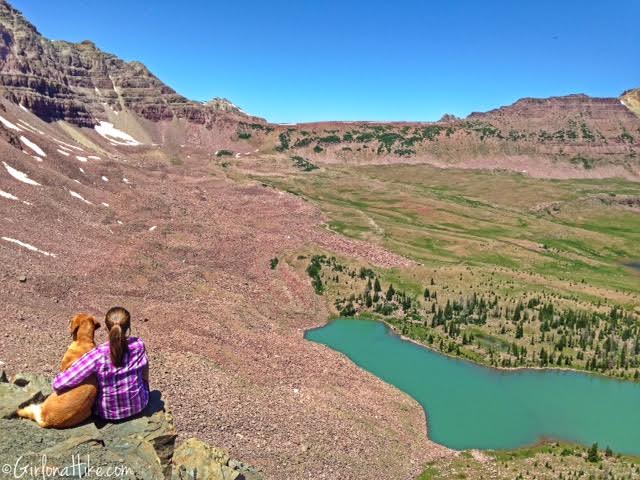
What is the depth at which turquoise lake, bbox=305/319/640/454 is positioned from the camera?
1795 inches

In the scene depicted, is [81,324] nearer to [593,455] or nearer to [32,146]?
[593,455]

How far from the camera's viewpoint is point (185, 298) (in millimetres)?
54531

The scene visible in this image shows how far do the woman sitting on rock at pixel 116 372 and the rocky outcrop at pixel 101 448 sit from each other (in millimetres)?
453

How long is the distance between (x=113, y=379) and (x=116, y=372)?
0.18 metres

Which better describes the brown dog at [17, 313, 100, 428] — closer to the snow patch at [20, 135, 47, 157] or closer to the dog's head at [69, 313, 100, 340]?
the dog's head at [69, 313, 100, 340]

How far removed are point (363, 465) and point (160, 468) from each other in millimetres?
25444

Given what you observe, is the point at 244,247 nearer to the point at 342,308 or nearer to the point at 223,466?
the point at 342,308

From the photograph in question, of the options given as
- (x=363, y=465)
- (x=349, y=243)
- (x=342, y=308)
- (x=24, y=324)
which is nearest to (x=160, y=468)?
(x=363, y=465)


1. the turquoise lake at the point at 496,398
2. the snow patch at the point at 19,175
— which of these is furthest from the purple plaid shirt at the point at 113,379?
the snow patch at the point at 19,175

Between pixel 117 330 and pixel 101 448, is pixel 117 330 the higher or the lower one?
the higher one

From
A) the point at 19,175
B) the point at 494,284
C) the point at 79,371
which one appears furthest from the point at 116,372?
the point at 494,284

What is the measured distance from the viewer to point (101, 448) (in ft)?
37.0

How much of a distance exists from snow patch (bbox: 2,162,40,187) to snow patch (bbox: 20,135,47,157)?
1719 cm

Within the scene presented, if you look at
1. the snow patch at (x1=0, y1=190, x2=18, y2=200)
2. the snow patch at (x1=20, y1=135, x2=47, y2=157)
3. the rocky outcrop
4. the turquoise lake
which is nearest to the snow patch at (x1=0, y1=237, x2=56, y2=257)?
the snow patch at (x1=0, y1=190, x2=18, y2=200)
